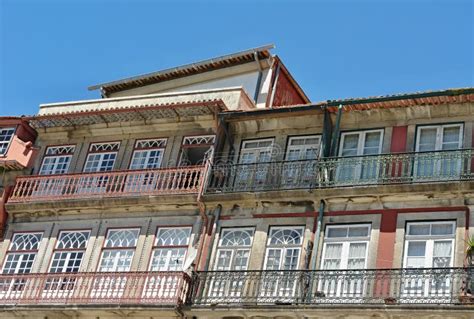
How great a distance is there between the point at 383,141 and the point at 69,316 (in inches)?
343

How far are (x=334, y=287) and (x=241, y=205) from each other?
11.8 ft

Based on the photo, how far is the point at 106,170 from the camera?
24125 millimetres

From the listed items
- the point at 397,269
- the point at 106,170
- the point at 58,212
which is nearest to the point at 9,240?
the point at 58,212

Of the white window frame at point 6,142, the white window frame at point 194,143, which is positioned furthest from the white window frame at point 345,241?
the white window frame at point 6,142

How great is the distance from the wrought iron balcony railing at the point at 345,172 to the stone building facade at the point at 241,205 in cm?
3

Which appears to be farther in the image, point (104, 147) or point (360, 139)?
point (104, 147)

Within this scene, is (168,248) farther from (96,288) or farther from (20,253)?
(20,253)

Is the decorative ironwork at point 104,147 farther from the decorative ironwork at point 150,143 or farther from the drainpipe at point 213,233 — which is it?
the drainpipe at point 213,233

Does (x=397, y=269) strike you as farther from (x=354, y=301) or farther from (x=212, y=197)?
(x=212, y=197)

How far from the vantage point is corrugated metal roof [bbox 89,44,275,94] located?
84.9 ft

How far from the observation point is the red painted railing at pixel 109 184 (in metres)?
22.4

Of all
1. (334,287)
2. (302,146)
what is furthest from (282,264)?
(302,146)

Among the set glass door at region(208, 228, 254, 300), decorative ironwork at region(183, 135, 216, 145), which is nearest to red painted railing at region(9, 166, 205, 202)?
decorative ironwork at region(183, 135, 216, 145)

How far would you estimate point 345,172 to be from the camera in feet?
68.8
